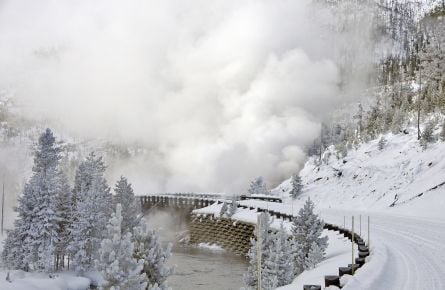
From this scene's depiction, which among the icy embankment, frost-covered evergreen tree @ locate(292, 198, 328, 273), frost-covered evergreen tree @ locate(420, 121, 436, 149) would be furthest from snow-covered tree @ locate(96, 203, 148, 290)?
frost-covered evergreen tree @ locate(420, 121, 436, 149)

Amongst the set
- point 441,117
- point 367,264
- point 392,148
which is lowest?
point 367,264

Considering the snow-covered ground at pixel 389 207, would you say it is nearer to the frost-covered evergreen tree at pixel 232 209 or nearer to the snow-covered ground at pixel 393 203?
the snow-covered ground at pixel 393 203

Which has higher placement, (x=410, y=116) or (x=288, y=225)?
(x=410, y=116)

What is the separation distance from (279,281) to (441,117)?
63.5 m

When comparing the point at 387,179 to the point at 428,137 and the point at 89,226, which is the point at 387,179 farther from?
the point at 89,226

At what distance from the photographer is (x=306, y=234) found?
112 ft

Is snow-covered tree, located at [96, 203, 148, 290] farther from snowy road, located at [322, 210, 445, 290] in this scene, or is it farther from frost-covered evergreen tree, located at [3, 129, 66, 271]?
frost-covered evergreen tree, located at [3, 129, 66, 271]

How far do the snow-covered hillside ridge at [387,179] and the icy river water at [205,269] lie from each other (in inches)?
701

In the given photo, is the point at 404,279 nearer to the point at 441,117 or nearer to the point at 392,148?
the point at 392,148

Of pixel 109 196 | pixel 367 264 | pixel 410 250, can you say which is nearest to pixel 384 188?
pixel 109 196

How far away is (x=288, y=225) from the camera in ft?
164

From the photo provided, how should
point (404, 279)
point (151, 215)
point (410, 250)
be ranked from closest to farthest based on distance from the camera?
point (404, 279) < point (410, 250) < point (151, 215)

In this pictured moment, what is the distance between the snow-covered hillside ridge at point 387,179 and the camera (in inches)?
2088

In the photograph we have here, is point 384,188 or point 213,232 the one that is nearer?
point 384,188
